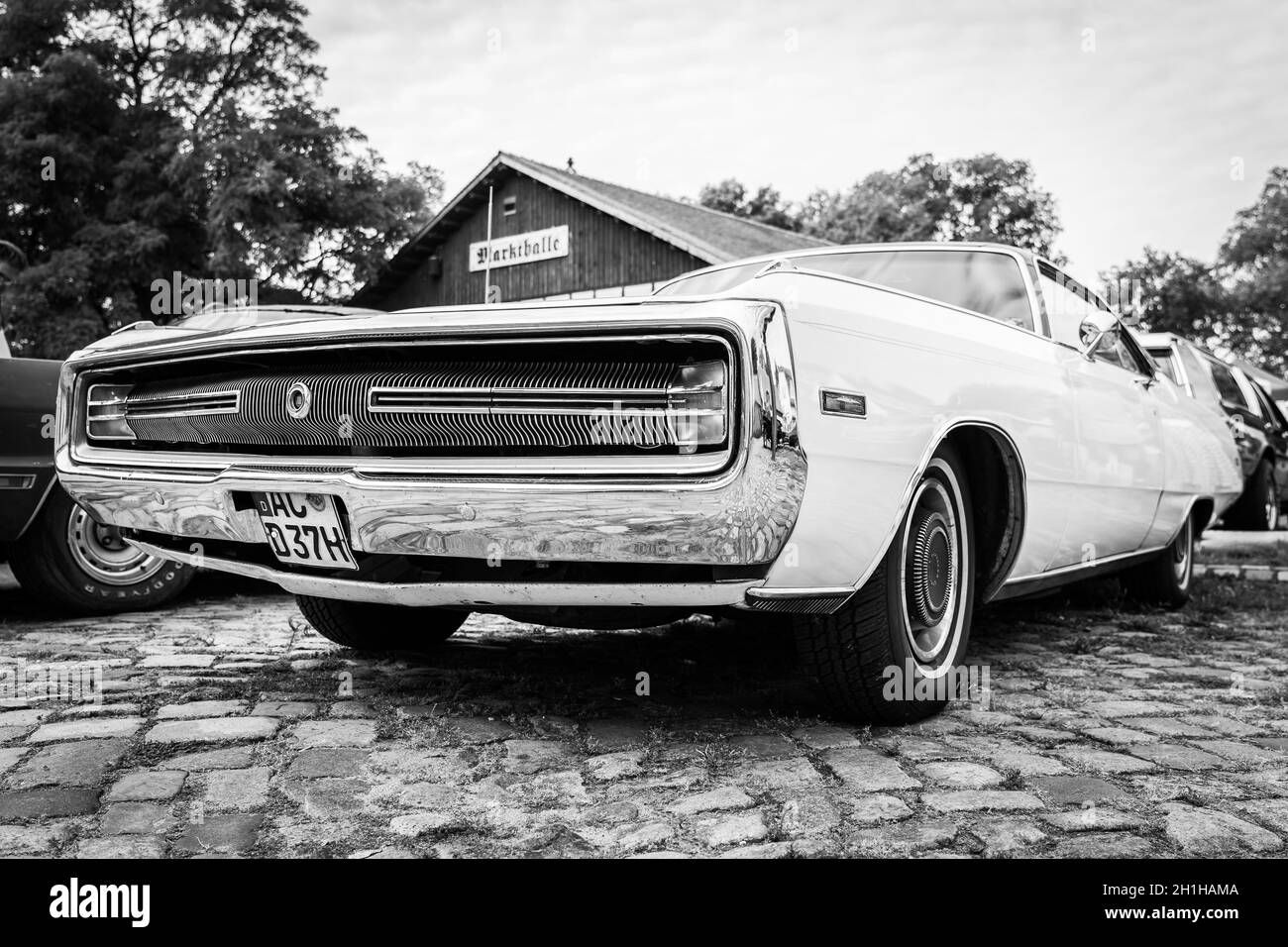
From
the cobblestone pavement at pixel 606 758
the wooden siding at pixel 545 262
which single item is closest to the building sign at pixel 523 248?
the wooden siding at pixel 545 262

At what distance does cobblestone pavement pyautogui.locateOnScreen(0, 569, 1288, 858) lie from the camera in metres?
2.14

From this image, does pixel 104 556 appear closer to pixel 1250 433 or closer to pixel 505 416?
pixel 505 416

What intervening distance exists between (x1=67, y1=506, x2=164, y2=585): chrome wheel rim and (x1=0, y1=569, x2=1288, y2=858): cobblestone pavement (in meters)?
→ 0.63

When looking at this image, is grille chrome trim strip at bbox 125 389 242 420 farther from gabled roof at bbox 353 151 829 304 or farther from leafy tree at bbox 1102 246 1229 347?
leafy tree at bbox 1102 246 1229 347

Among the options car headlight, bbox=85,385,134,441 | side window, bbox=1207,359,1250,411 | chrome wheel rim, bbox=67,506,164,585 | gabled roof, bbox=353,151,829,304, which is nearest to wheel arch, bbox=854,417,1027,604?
car headlight, bbox=85,385,134,441

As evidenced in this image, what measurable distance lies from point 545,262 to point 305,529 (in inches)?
777

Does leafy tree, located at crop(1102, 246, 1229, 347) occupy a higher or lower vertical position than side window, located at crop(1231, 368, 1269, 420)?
higher

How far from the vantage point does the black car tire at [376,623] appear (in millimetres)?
3867

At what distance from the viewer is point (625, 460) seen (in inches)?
96.9

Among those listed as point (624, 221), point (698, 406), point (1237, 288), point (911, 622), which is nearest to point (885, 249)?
point (911, 622)
